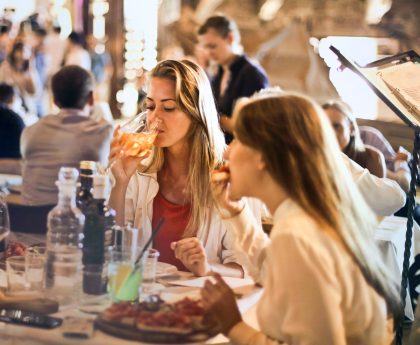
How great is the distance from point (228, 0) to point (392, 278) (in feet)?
21.2

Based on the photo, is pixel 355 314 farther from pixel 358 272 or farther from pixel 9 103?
pixel 9 103

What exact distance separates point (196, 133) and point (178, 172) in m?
0.17

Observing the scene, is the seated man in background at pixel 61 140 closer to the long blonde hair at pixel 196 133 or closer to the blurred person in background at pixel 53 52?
the long blonde hair at pixel 196 133

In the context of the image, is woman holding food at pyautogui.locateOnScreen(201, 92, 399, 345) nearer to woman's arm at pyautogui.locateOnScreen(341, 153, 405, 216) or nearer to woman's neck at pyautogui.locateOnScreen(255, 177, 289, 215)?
woman's neck at pyautogui.locateOnScreen(255, 177, 289, 215)

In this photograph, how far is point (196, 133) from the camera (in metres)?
2.61

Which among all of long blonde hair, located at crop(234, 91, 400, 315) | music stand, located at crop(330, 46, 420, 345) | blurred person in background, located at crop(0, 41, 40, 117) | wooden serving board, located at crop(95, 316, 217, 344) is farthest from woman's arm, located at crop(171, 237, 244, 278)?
blurred person in background, located at crop(0, 41, 40, 117)

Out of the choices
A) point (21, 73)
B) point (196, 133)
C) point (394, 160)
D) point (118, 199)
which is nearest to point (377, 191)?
point (196, 133)

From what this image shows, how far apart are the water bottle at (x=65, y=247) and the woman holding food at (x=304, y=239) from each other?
0.42 metres

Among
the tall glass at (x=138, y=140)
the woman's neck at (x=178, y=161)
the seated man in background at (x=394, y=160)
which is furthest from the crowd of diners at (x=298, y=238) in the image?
the seated man in background at (x=394, y=160)

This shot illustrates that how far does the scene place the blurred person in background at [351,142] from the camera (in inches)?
157

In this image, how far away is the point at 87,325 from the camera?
5.58ft

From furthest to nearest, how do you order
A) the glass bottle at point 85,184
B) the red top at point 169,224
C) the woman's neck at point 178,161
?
1. the woman's neck at point 178,161
2. the red top at point 169,224
3. the glass bottle at point 85,184

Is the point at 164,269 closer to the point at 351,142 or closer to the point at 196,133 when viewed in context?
the point at 196,133

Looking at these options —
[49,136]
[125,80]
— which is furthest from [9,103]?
[125,80]
